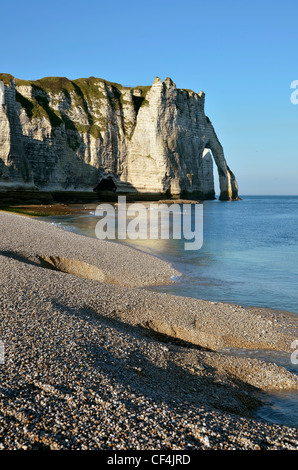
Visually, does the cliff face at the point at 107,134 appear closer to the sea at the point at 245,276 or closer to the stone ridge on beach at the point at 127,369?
the sea at the point at 245,276

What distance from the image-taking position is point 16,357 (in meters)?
6.34

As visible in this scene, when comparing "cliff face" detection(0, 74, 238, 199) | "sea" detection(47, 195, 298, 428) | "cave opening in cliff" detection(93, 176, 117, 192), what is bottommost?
"sea" detection(47, 195, 298, 428)

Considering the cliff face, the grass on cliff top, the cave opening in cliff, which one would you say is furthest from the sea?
the grass on cliff top

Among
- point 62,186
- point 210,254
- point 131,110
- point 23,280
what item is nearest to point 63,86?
point 131,110

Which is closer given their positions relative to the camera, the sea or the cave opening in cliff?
the sea

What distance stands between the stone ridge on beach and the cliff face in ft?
225

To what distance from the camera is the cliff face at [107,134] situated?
253 feet

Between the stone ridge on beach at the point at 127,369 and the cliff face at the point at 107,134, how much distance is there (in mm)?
68610

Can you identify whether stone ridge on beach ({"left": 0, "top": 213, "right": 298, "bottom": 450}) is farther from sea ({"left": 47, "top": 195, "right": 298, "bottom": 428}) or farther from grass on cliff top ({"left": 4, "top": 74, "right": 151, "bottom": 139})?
grass on cliff top ({"left": 4, "top": 74, "right": 151, "bottom": 139})

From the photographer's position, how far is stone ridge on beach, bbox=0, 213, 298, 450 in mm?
4727

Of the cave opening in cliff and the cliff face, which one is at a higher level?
the cliff face

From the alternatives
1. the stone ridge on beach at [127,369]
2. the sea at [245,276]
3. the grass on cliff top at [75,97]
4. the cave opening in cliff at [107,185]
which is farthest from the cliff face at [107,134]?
the stone ridge on beach at [127,369]

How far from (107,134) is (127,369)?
8379cm

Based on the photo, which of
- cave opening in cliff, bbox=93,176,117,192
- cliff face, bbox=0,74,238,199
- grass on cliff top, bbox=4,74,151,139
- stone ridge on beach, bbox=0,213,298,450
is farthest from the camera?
cave opening in cliff, bbox=93,176,117,192
